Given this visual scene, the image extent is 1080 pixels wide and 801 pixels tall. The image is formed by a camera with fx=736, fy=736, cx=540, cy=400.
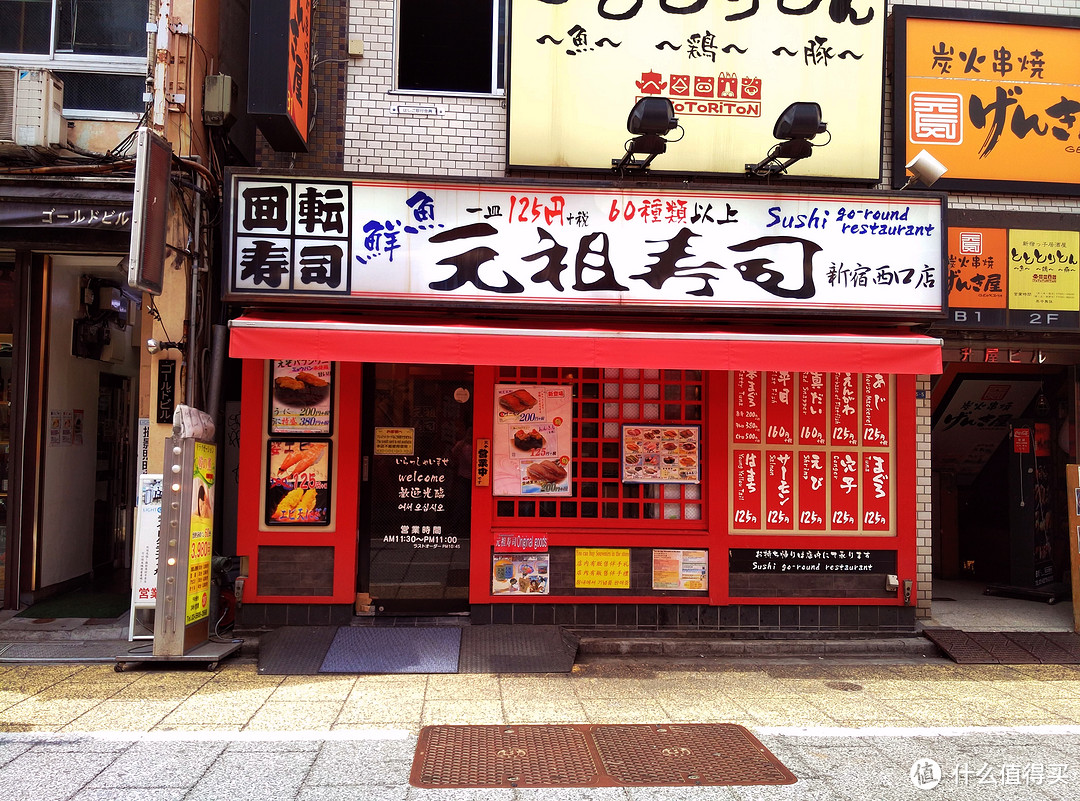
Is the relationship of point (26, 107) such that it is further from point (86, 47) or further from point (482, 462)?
point (482, 462)

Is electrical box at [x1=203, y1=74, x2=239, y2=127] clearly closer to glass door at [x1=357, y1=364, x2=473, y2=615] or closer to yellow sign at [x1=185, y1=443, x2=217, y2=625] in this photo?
glass door at [x1=357, y1=364, x2=473, y2=615]

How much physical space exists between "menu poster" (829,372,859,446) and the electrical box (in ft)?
24.0

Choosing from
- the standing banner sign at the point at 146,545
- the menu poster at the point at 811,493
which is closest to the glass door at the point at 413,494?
the standing banner sign at the point at 146,545

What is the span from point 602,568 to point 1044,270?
20.3ft

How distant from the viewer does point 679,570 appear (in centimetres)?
798

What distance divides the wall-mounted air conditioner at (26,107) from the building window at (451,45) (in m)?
3.62

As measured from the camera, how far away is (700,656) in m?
7.77

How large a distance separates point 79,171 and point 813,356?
7708 mm

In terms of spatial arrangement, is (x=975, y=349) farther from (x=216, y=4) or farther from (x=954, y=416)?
(x=216, y=4)

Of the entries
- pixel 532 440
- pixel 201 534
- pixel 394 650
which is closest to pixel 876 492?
pixel 532 440

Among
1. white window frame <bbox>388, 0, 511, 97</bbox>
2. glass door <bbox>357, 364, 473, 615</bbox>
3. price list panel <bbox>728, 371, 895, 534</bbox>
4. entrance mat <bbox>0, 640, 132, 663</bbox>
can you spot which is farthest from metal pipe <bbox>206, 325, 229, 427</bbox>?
price list panel <bbox>728, 371, 895, 534</bbox>

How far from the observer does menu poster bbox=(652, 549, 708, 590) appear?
26.2ft

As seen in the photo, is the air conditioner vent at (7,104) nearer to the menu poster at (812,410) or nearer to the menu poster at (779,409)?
the menu poster at (779,409)

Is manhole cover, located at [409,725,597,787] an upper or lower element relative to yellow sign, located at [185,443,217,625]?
lower
